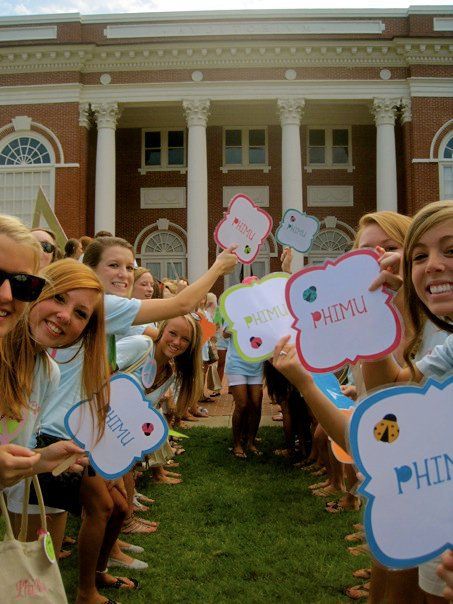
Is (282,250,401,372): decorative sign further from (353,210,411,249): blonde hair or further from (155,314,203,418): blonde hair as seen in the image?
(155,314,203,418): blonde hair

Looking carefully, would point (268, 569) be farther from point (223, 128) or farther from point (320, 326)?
point (223, 128)

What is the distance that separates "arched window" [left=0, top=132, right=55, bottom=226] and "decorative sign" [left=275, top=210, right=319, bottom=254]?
17.0m

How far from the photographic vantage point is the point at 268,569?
363cm

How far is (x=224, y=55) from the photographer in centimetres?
2000

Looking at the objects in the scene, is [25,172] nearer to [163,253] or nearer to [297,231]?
[163,253]

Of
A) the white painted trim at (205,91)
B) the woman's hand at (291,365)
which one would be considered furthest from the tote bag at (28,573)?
the white painted trim at (205,91)

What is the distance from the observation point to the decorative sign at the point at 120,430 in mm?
2439

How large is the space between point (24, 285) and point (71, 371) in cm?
120

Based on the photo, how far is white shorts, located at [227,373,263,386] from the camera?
648 cm

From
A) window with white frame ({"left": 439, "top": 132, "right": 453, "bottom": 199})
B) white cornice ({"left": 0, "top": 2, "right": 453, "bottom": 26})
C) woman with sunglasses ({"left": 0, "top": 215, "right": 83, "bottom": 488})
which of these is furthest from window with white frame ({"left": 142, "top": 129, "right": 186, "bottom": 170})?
woman with sunglasses ({"left": 0, "top": 215, "right": 83, "bottom": 488})

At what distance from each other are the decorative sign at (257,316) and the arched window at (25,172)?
18892 mm

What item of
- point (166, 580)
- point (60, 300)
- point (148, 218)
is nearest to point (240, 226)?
point (60, 300)

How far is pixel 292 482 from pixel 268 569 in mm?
1878

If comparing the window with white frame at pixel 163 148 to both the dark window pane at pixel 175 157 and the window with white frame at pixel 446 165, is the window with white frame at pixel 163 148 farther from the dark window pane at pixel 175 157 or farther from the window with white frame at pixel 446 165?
the window with white frame at pixel 446 165
